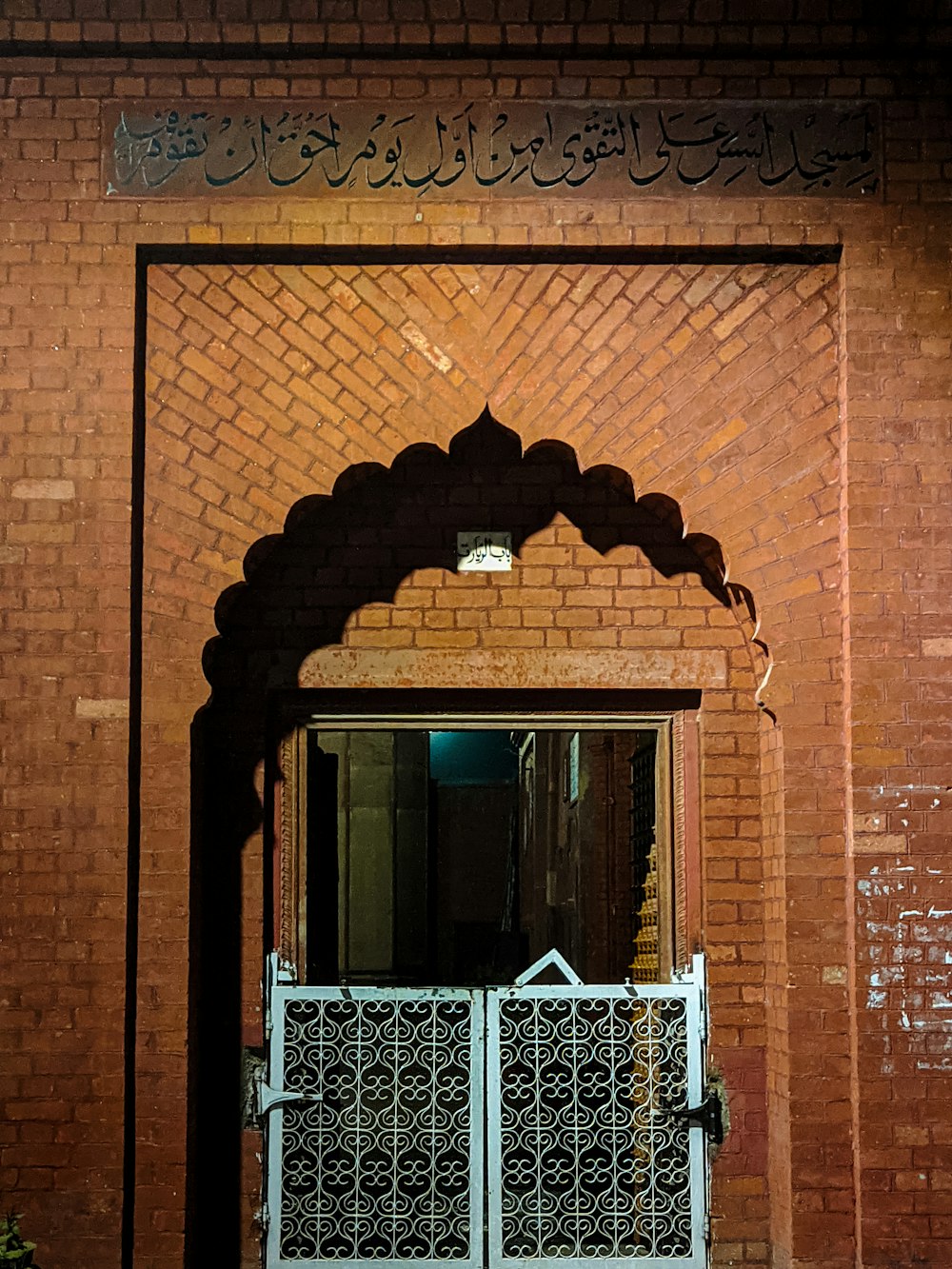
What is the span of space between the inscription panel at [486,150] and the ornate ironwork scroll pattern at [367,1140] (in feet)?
9.77

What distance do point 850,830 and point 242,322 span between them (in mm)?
2801

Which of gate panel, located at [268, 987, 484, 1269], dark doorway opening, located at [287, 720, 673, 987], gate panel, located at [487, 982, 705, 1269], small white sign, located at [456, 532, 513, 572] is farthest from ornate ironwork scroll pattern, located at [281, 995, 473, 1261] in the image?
small white sign, located at [456, 532, 513, 572]

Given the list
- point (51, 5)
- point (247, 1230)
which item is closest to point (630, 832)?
point (247, 1230)

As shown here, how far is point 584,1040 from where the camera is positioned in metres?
5.47

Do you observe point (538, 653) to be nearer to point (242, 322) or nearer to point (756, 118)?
point (242, 322)

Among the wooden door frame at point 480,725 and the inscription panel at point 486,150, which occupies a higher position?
the inscription panel at point 486,150

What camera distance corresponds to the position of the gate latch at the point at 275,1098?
5441mm

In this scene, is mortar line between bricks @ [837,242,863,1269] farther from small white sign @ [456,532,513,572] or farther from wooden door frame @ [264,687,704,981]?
small white sign @ [456,532,513,572]

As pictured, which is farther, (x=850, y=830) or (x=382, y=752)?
(x=382, y=752)

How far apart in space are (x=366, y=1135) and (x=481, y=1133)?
0.44 m

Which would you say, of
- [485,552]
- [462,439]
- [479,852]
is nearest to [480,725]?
[485,552]

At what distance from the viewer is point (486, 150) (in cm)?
540

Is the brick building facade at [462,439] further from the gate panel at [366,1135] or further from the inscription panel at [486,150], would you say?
the gate panel at [366,1135]

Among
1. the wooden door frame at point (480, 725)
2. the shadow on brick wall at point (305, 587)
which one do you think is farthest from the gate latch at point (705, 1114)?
the shadow on brick wall at point (305, 587)
